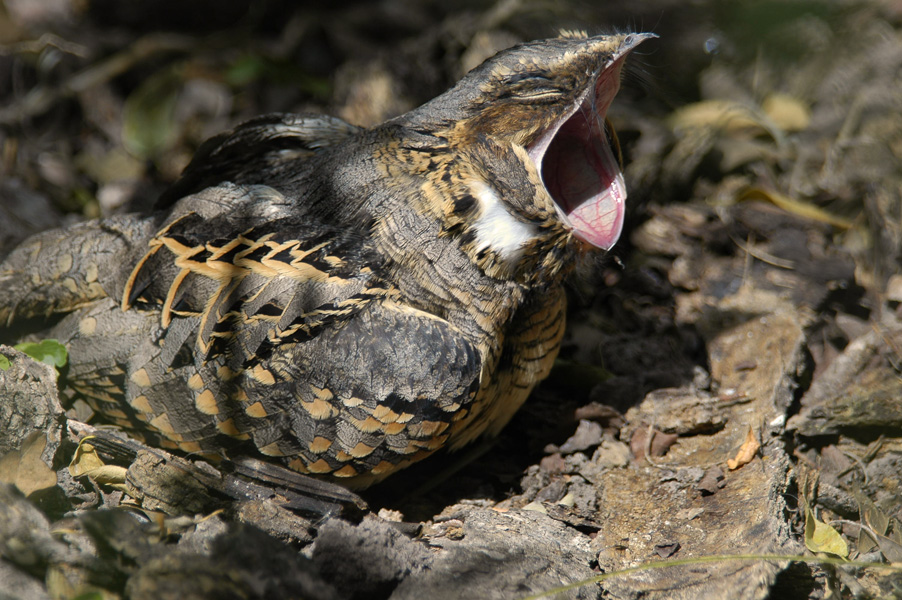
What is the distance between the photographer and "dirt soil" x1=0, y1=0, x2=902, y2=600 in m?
2.02

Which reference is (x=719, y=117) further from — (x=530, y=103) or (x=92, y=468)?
(x=92, y=468)

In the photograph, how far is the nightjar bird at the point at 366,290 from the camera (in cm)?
228

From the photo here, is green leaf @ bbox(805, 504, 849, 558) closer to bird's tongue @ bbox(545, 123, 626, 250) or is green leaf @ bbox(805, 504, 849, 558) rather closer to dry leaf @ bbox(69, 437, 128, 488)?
bird's tongue @ bbox(545, 123, 626, 250)

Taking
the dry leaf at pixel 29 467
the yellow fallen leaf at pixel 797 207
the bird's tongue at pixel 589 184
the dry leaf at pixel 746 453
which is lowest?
the dry leaf at pixel 746 453

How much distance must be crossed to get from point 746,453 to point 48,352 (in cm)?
250

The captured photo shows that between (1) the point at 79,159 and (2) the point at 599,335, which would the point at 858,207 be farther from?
(1) the point at 79,159

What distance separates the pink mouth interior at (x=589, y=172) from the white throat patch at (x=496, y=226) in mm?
187

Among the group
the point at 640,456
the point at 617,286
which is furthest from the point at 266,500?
the point at 617,286

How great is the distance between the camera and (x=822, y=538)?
2.26 metres

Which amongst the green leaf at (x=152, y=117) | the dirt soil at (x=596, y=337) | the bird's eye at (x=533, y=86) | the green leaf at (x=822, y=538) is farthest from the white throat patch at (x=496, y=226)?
the green leaf at (x=152, y=117)

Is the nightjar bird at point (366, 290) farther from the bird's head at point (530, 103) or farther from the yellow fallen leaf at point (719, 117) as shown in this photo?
the yellow fallen leaf at point (719, 117)

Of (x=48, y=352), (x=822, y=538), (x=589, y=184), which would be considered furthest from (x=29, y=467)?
(x=822, y=538)

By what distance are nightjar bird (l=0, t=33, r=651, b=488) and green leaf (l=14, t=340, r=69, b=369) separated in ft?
0.12

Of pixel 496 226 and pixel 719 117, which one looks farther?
pixel 719 117
